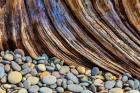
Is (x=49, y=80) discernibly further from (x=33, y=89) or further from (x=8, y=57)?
(x=8, y=57)

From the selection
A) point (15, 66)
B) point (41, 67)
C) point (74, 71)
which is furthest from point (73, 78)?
point (15, 66)

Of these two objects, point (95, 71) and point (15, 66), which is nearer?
point (15, 66)

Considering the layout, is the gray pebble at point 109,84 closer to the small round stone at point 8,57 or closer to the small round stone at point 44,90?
the small round stone at point 44,90

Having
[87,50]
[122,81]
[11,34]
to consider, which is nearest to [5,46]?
[11,34]

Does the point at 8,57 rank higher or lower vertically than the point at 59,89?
higher

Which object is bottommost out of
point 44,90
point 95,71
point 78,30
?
point 44,90

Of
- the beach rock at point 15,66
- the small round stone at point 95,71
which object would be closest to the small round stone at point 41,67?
the beach rock at point 15,66

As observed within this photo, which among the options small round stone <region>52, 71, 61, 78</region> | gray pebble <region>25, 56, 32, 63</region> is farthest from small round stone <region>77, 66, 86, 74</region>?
gray pebble <region>25, 56, 32, 63</region>

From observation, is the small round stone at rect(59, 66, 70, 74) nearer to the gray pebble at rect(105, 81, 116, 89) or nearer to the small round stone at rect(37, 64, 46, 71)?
the small round stone at rect(37, 64, 46, 71)
